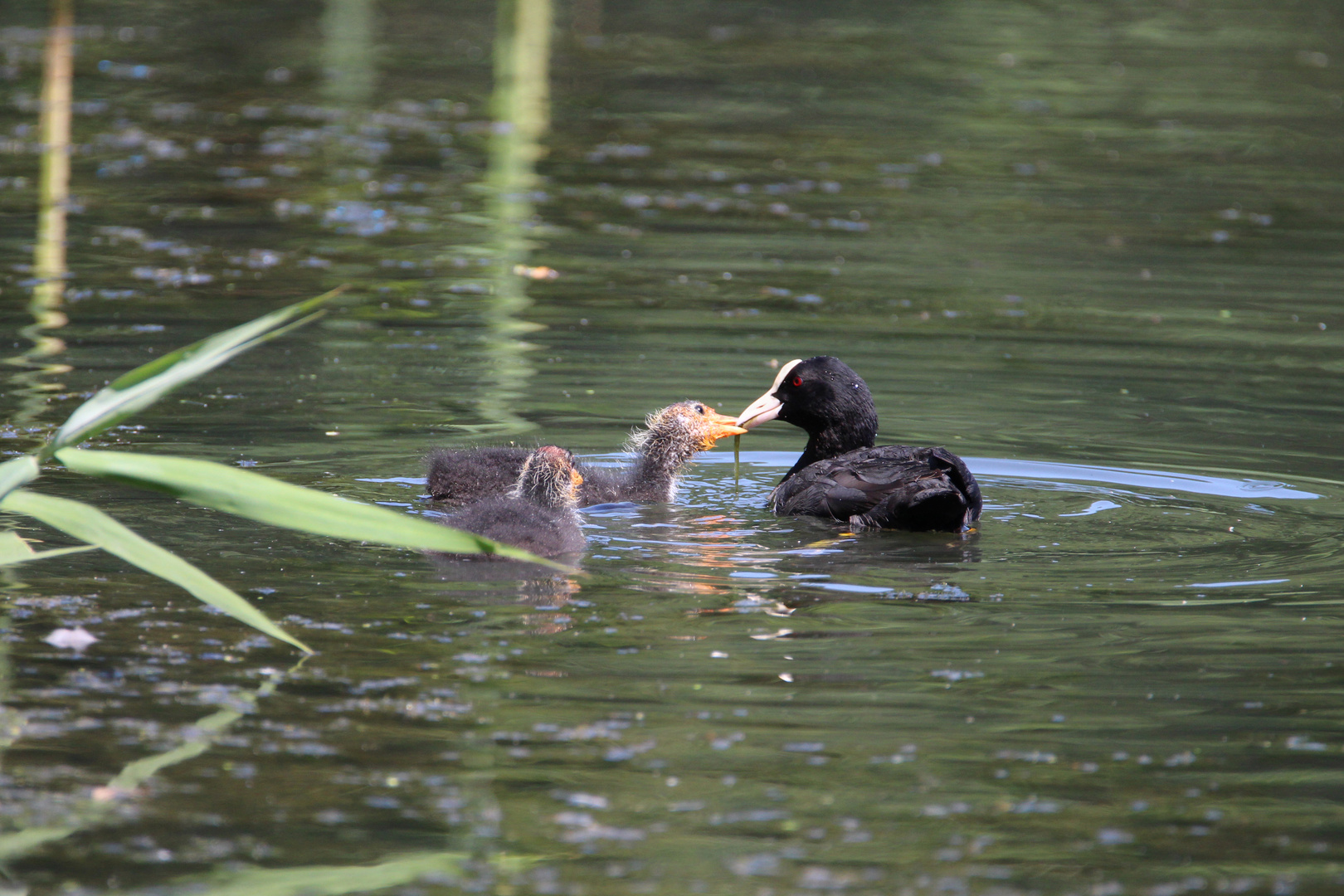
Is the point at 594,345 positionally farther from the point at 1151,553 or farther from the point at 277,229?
the point at 1151,553

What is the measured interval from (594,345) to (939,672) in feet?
18.7

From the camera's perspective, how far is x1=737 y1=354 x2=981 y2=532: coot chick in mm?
6820

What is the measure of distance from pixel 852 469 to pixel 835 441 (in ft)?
2.93

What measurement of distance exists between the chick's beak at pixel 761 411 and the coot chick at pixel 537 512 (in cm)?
110

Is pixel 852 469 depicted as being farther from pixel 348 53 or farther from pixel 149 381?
pixel 348 53

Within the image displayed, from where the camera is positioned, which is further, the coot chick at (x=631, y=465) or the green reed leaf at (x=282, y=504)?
the coot chick at (x=631, y=465)

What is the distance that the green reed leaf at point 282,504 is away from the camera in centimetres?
443

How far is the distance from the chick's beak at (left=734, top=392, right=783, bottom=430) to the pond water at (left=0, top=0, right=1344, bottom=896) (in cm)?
33

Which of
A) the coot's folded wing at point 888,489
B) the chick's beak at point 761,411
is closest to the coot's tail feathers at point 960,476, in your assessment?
the coot's folded wing at point 888,489

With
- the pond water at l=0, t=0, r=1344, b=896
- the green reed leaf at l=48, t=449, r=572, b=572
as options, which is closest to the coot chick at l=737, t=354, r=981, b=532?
the pond water at l=0, t=0, r=1344, b=896

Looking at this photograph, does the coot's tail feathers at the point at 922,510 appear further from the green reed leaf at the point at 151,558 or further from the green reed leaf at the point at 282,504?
the green reed leaf at the point at 151,558

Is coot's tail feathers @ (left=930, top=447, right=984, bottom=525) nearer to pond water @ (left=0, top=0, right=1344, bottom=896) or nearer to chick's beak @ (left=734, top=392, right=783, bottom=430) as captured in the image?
pond water @ (left=0, top=0, right=1344, bottom=896)

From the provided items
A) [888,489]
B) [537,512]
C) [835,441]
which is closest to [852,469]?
[888,489]

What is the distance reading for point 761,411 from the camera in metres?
8.14
